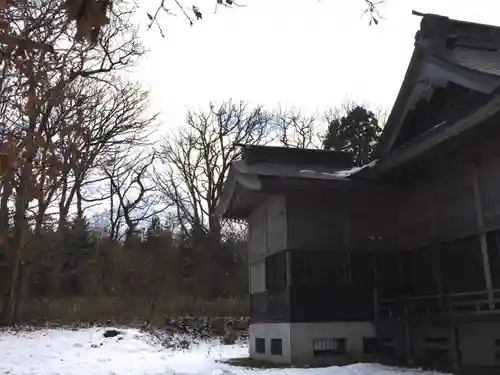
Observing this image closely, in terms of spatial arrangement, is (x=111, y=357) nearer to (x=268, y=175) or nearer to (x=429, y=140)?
(x=268, y=175)

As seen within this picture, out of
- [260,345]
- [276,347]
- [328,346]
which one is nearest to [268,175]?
[328,346]

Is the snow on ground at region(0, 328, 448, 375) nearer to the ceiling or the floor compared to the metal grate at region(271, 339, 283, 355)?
nearer to the floor

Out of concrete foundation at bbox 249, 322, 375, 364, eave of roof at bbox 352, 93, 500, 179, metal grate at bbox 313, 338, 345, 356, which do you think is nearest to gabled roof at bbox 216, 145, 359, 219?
eave of roof at bbox 352, 93, 500, 179

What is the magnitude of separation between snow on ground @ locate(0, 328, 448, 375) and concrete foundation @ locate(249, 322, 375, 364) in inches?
34.2

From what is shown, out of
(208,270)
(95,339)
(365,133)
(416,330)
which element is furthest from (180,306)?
(416,330)

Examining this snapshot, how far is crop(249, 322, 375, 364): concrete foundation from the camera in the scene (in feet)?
32.9

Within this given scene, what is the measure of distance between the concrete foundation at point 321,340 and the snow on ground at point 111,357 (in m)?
0.87

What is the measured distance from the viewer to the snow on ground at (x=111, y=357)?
9219mm

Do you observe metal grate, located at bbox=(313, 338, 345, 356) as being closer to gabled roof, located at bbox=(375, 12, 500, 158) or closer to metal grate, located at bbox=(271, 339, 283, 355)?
metal grate, located at bbox=(271, 339, 283, 355)

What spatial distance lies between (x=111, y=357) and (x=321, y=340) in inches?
222

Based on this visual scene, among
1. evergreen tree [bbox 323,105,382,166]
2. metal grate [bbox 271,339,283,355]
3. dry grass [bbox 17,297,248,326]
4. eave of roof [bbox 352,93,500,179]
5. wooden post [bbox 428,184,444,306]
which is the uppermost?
evergreen tree [bbox 323,105,382,166]

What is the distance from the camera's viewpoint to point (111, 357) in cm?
1330

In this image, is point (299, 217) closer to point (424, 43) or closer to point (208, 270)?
point (424, 43)

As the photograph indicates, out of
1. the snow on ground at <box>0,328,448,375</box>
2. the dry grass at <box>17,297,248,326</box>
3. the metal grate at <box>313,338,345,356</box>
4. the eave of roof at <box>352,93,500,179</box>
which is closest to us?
the eave of roof at <box>352,93,500,179</box>
